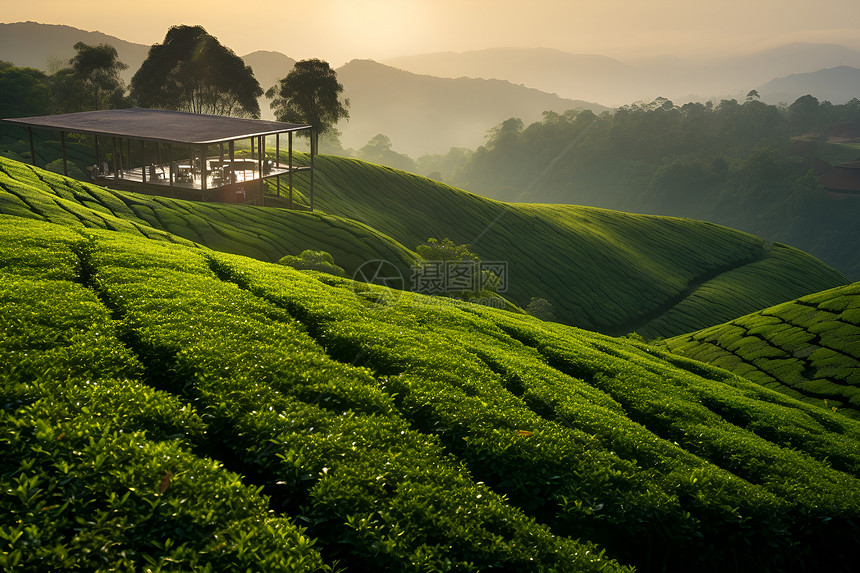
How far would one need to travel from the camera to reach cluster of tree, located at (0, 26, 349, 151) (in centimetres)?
8938

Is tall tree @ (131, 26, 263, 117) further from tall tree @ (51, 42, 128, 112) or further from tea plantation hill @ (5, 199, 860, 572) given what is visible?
tea plantation hill @ (5, 199, 860, 572)

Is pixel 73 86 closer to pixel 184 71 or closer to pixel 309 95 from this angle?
pixel 184 71

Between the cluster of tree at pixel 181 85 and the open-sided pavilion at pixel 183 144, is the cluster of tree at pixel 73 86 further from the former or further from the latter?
the open-sided pavilion at pixel 183 144

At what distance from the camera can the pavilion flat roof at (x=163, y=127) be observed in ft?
141

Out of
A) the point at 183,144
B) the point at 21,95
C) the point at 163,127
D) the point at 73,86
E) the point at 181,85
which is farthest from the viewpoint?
the point at 73,86

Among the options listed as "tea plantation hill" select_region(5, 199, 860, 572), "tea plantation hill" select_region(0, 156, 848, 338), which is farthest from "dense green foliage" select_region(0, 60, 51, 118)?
"tea plantation hill" select_region(5, 199, 860, 572)

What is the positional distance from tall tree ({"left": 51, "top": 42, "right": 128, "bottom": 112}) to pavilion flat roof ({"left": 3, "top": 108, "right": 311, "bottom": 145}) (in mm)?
51673

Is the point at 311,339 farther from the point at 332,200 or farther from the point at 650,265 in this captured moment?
the point at 650,265

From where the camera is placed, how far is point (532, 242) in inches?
2869

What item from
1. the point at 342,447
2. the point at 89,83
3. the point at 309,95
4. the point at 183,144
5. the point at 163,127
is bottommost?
the point at 342,447

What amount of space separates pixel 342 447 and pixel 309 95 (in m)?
87.9

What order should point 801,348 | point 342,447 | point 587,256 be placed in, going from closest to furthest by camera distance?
1. point 342,447
2. point 801,348
3. point 587,256

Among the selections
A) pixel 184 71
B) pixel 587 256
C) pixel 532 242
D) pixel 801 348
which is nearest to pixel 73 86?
pixel 184 71

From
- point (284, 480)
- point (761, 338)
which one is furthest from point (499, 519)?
point (761, 338)
